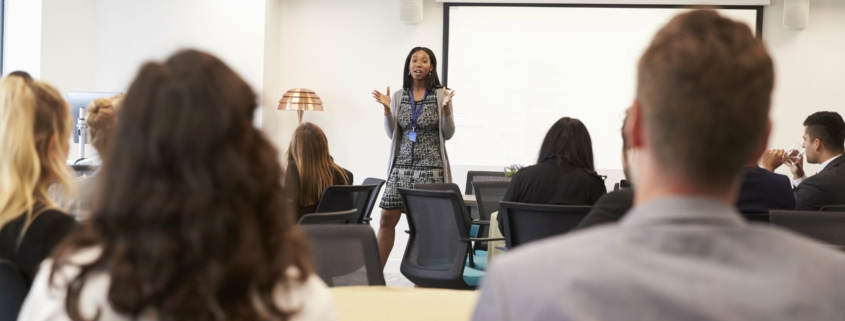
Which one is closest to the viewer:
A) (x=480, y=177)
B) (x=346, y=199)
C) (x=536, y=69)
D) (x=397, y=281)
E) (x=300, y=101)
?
(x=346, y=199)

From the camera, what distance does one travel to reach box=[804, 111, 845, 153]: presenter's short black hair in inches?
168

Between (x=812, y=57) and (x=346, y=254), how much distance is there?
6084 mm

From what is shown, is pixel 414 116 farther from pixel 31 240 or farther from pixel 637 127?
pixel 637 127

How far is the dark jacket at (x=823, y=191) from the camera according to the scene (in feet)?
12.5

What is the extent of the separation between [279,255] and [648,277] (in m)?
0.45

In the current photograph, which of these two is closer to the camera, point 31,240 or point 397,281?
point 31,240

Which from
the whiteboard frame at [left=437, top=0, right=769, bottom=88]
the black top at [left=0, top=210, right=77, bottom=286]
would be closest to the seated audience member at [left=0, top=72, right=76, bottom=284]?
the black top at [left=0, top=210, right=77, bottom=286]

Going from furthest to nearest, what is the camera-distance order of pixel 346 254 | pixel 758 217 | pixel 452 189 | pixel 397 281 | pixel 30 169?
pixel 397 281
pixel 452 189
pixel 758 217
pixel 346 254
pixel 30 169

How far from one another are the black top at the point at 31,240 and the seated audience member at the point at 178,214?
78cm

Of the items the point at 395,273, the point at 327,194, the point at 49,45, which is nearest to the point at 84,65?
the point at 49,45

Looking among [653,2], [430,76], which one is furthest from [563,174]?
[653,2]

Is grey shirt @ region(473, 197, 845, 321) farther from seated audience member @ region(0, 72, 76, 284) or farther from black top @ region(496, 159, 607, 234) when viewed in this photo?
black top @ region(496, 159, 607, 234)

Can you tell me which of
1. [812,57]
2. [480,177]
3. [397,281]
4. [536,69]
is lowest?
[397,281]

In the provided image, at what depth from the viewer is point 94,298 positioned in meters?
0.87
